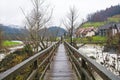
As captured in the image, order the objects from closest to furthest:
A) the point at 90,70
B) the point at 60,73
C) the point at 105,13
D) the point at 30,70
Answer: the point at 90,70
the point at 30,70
the point at 60,73
the point at 105,13

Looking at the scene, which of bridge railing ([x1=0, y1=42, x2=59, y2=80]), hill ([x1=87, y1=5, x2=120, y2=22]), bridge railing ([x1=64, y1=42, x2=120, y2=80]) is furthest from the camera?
hill ([x1=87, y1=5, x2=120, y2=22])

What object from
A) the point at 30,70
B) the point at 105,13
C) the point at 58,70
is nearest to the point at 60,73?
the point at 58,70

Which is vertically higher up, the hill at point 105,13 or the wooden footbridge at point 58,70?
the hill at point 105,13

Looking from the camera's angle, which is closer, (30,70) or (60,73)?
(30,70)

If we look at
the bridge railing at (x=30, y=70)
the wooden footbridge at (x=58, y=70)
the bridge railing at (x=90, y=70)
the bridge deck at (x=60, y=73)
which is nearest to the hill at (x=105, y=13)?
the bridge deck at (x=60, y=73)

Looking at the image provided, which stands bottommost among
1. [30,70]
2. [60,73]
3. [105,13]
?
[60,73]

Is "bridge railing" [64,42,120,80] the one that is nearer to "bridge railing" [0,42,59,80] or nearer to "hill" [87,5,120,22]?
"bridge railing" [0,42,59,80]

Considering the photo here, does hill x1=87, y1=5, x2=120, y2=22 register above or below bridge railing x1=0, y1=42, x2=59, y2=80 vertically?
above

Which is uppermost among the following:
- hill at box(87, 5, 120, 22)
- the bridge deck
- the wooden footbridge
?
hill at box(87, 5, 120, 22)

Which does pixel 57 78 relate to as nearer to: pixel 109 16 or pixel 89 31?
pixel 89 31

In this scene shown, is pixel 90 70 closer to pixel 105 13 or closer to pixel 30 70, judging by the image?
pixel 30 70

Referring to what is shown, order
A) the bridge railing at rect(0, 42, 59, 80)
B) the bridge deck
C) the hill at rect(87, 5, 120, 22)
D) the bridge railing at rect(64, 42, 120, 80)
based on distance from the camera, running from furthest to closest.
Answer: the hill at rect(87, 5, 120, 22) < the bridge deck < the bridge railing at rect(0, 42, 59, 80) < the bridge railing at rect(64, 42, 120, 80)

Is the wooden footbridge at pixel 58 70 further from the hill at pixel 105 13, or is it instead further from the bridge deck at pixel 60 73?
the hill at pixel 105 13

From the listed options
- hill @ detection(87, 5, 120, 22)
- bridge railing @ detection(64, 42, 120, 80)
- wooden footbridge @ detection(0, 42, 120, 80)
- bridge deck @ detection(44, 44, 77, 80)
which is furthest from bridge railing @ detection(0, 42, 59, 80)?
hill @ detection(87, 5, 120, 22)
